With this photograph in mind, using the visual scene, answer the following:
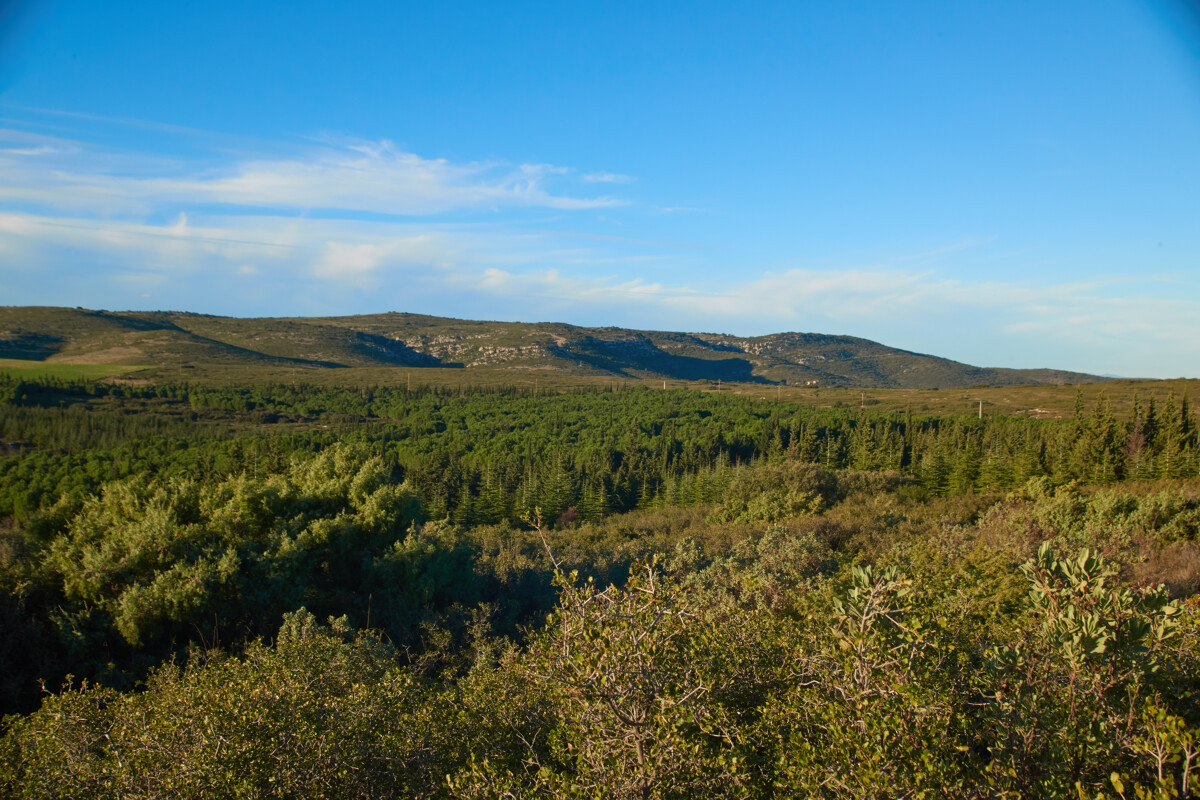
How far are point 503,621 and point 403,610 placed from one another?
2.85 meters

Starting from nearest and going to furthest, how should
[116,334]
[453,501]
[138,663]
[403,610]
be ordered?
1. [138,663]
2. [403,610]
3. [453,501]
4. [116,334]

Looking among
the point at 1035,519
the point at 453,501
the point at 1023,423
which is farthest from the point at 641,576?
the point at 1023,423

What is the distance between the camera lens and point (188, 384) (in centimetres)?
10294

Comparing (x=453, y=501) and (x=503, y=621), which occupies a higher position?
(x=503, y=621)

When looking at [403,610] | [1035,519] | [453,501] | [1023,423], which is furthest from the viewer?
[1023,423]

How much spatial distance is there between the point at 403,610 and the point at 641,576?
46.1ft

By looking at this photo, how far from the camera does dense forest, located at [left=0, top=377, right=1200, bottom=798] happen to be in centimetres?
503

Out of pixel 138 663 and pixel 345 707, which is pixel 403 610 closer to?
pixel 138 663

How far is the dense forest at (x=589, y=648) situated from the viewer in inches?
198

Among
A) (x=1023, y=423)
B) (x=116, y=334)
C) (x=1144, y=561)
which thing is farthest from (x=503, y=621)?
(x=116, y=334)

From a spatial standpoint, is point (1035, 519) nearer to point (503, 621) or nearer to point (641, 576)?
point (503, 621)

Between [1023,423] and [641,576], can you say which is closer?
[641,576]

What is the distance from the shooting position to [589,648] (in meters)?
5.02

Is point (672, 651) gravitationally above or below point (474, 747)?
above
